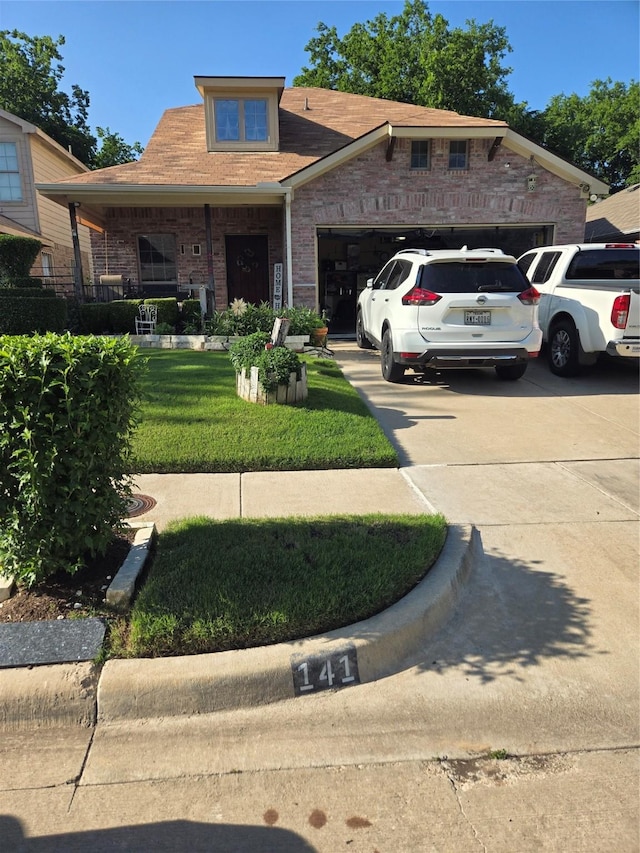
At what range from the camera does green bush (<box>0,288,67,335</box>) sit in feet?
39.4

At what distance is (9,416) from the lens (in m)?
3.00

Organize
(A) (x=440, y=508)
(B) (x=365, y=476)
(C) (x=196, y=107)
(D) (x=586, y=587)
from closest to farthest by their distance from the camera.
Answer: (D) (x=586, y=587)
(A) (x=440, y=508)
(B) (x=365, y=476)
(C) (x=196, y=107)

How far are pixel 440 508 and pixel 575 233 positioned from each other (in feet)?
42.6

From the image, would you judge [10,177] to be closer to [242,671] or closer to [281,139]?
[281,139]

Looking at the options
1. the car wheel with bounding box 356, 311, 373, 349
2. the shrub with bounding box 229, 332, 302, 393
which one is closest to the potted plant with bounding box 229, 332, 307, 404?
the shrub with bounding box 229, 332, 302, 393

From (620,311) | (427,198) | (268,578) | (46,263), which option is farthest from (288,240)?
(268,578)

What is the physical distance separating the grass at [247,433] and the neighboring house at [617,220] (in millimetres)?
16446

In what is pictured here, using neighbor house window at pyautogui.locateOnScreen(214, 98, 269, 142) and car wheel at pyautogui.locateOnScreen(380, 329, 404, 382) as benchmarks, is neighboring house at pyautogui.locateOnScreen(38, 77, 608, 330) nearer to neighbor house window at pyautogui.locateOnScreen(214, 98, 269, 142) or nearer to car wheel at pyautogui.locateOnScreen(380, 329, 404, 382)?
neighbor house window at pyautogui.locateOnScreen(214, 98, 269, 142)

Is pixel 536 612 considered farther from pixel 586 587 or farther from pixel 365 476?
pixel 365 476

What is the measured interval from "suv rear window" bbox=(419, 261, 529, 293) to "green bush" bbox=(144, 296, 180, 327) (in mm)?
6977

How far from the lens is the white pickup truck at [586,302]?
8523 mm

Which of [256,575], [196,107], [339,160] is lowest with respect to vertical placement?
[256,575]

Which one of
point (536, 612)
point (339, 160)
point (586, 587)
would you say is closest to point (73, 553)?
point (536, 612)

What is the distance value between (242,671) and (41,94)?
1684 inches
